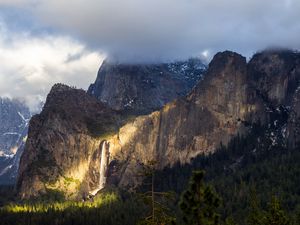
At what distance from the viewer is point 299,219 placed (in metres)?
96.9

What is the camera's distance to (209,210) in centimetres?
4188

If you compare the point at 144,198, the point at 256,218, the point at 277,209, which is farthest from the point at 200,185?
the point at 256,218

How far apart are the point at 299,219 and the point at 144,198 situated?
61942mm

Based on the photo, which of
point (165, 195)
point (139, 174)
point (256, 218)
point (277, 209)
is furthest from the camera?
point (256, 218)

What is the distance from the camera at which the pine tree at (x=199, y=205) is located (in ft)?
136

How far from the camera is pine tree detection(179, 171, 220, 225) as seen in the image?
136ft

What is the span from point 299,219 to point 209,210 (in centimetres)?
6052

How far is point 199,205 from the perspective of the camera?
137 feet

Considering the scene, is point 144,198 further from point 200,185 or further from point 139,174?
point 200,185

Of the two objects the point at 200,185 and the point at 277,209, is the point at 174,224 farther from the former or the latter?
the point at 277,209

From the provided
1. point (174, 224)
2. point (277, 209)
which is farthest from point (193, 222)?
point (277, 209)

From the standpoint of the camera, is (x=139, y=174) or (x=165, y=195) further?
(x=139, y=174)

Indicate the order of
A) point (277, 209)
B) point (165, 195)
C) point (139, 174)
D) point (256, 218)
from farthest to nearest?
point (256, 218) → point (277, 209) → point (139, 174) → point (165, 195)

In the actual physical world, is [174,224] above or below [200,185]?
below
